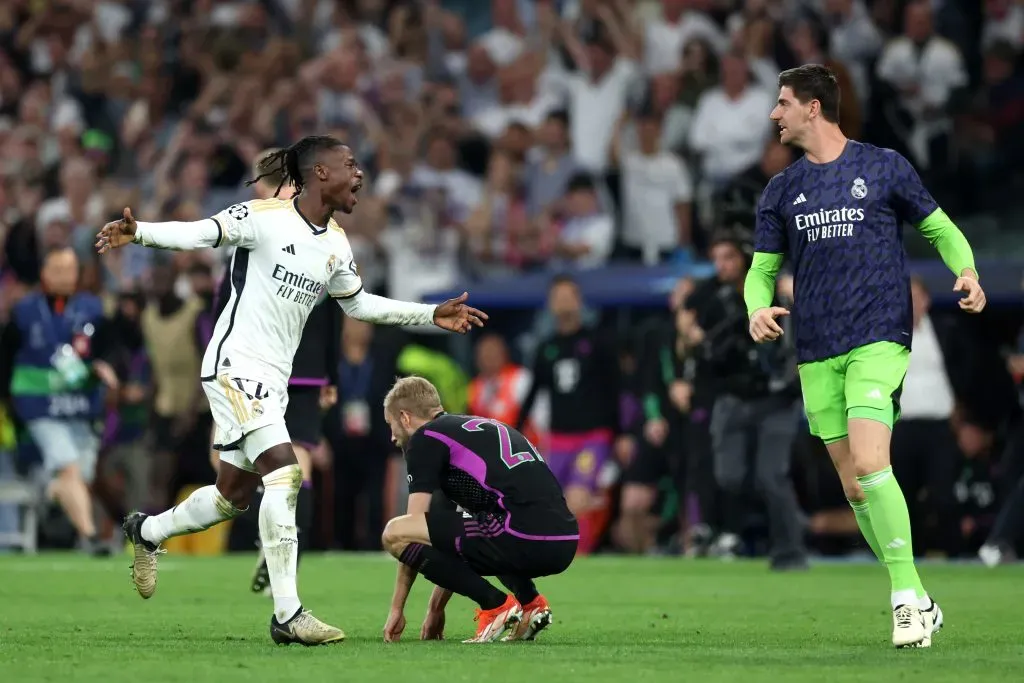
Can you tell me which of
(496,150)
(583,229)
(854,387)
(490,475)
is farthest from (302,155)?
(496,150)

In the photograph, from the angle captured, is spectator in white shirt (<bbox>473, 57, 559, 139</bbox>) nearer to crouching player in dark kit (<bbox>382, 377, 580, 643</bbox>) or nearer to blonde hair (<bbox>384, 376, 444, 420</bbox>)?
blonde hair (<bbox>384, 376, 444, 420</bbox>)

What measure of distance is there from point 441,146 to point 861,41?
4.67 m

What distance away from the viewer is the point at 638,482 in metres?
18.2

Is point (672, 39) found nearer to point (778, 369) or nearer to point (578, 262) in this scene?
point (578, 262)

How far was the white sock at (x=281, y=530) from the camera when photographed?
27.9 ft

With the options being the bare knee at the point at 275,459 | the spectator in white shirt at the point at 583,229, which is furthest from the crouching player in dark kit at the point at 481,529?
the spectator in white shirt at the point at 583,229

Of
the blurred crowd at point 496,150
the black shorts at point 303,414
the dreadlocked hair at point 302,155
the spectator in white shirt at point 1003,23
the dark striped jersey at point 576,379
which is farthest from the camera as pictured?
the spectator in white shirt at point 1003,23

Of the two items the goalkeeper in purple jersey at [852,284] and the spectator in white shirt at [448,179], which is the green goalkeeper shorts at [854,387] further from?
the spectator in white shirt at [448,179]

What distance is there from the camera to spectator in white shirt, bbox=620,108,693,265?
19.7 meters

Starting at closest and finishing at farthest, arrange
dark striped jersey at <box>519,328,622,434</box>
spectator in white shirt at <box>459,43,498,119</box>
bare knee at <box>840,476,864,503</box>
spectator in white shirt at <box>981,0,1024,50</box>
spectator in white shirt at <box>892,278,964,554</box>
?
1. bare knee at <box>840,476,864,503</box>
2. spectator in white shirt at <box>892,278,964,554</box>
3. dark striped jersey at <box>519,328,622,434</box>
4. spectator in white shirt at <box>981,0,1024,50</box>
5. spectator in white shirt at <box>459,43,498,119</box>

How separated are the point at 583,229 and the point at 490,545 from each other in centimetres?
1141

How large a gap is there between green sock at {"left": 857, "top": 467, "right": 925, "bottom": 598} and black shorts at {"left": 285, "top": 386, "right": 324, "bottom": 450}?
433 cm

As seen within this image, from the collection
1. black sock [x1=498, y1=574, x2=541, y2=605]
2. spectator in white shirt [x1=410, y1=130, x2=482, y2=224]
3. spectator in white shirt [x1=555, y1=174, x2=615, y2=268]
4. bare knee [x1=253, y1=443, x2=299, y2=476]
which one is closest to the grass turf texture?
black sock [x1=498, y1=574, x2=541, y2=605]

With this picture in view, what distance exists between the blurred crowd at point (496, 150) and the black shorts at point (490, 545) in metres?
8.09
